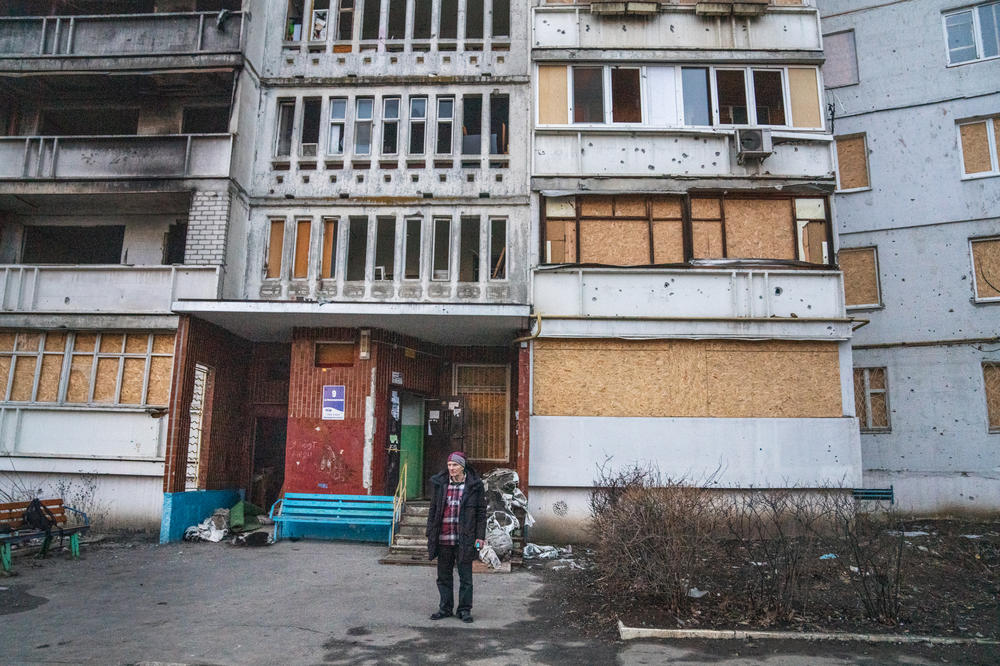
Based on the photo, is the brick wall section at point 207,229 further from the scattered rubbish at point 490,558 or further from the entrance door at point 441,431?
the scattered rubbish at point 490,558

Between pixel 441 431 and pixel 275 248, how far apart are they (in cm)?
595

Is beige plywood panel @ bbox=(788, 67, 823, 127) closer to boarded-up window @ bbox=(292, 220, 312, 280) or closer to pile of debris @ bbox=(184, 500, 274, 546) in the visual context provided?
boarded-up window @ bbox=(292, 220, 312, 280)

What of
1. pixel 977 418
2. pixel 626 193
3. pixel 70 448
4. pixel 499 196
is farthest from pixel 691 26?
pixel 70 448

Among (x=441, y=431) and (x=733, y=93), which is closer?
(x=733, y=93)

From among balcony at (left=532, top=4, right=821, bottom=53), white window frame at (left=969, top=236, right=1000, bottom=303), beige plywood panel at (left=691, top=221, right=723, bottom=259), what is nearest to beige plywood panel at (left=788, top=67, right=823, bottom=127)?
balcony at (left=532, top=4, right=821, bottom=53)

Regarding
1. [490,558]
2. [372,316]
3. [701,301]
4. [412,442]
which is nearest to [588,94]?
[701,301]

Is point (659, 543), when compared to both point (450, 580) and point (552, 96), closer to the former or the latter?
point (450, 580)

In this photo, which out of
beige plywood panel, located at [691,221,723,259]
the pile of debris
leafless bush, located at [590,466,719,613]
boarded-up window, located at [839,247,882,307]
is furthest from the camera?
boarded-up window, located at [839,247,882,307]

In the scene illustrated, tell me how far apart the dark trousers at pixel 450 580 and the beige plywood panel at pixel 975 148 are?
16.6 metres

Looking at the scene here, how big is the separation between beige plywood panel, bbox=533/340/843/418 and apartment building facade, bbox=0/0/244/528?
785 centimetres

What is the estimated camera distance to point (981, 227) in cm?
1556

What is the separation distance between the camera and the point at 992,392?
49.1 feet

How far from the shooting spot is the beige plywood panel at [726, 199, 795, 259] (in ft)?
44.4

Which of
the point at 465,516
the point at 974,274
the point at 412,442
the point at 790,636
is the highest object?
the point at 974,274
